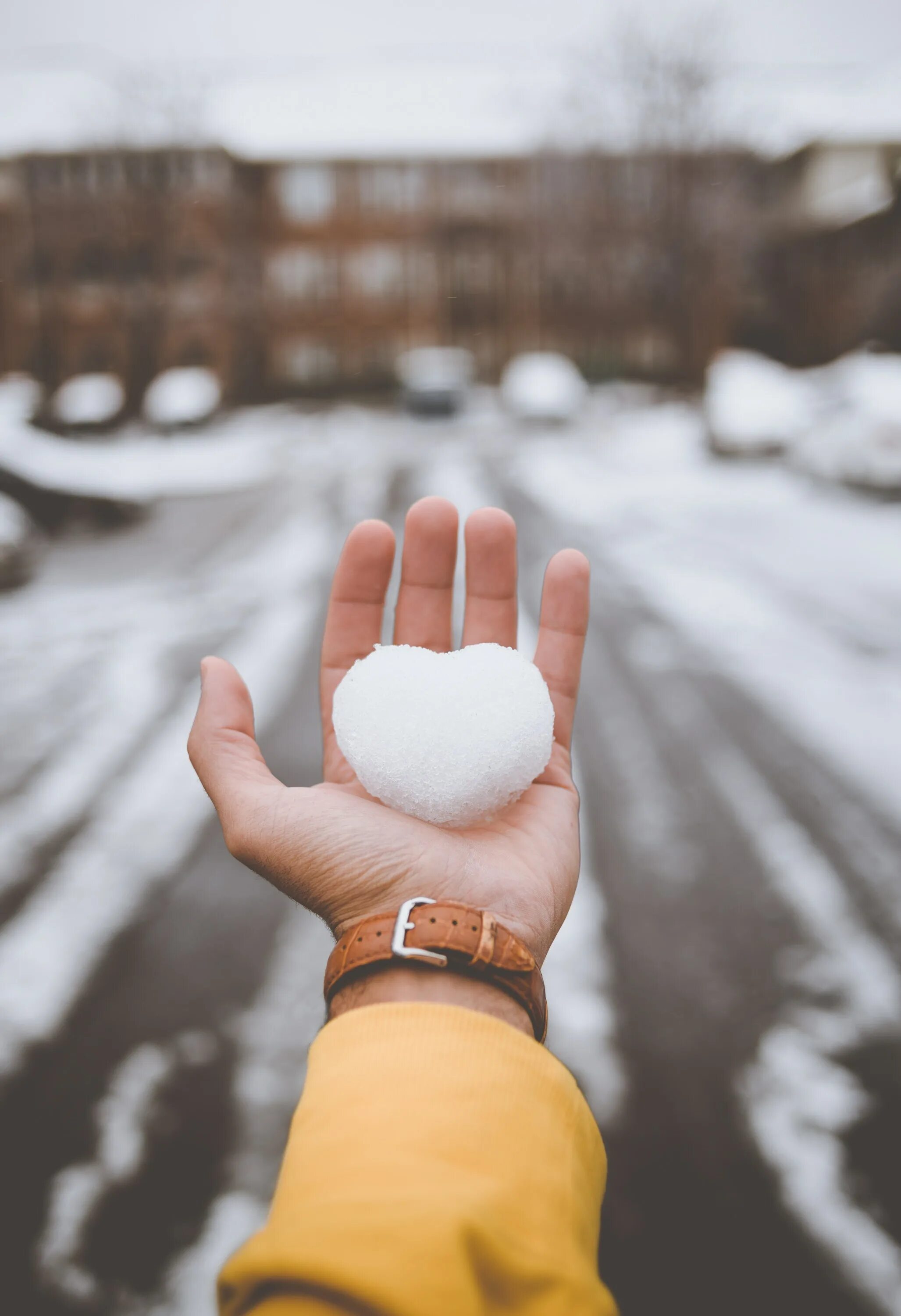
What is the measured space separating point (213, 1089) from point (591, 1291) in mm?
1579

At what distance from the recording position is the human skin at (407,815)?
1342 millimetres

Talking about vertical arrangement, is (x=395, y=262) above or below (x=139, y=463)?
above

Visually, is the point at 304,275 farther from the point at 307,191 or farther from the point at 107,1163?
the point at 107,1163

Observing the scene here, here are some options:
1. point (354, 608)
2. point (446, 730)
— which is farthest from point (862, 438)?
point (446, 730)

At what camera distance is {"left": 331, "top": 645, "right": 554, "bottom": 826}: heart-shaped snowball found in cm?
152

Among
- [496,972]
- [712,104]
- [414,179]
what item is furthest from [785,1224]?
[414,179]

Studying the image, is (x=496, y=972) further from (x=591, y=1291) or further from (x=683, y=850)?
(x=683, y=850)

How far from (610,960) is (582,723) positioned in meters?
1.73

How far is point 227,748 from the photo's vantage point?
1589 millimetres

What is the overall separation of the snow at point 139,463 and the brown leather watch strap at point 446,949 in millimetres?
8046

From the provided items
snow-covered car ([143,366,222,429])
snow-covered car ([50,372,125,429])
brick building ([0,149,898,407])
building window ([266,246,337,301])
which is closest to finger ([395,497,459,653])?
snow-covered car ([50,372,125,429])

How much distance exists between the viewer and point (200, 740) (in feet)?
5.25

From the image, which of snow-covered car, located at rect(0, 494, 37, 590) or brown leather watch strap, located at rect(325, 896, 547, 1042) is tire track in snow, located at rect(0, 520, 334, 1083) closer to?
brown leather watch strap, located at rect(325, 896, 547, 1042)

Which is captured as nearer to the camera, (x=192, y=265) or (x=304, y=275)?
(x=192, y=265)
